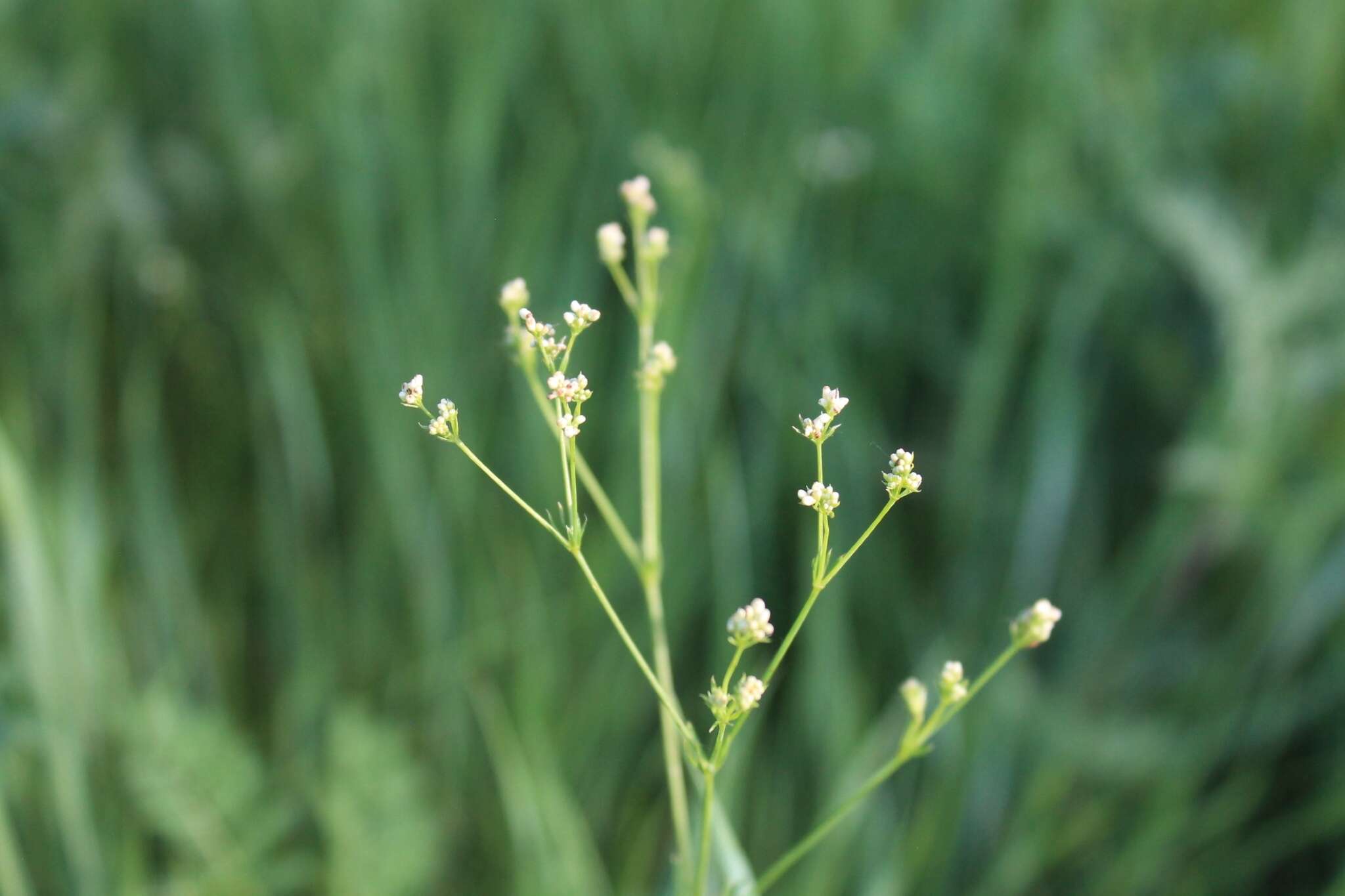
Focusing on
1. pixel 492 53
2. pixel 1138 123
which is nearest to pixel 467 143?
pixel 492 53

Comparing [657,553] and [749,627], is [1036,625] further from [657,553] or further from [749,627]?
[657,553]

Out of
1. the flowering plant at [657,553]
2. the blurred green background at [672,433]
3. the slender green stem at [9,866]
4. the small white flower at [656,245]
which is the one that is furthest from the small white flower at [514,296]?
the slender green stem at [9,866]

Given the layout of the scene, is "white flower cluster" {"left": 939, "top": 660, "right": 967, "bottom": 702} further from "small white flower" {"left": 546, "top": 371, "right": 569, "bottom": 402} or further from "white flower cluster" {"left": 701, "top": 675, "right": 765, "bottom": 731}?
"small white flower" {"left": 546, "top": 371, "right": 569, "bottom": 402}

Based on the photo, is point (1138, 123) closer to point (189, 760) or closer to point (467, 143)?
point (467, 143)

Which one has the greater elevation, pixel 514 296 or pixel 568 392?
pixel 514 296

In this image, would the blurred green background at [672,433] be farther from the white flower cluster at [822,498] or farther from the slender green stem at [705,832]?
the white flower cluster at [822,498]

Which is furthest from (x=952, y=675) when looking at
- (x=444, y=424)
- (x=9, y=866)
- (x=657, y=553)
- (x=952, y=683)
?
(x=9, y=866)
